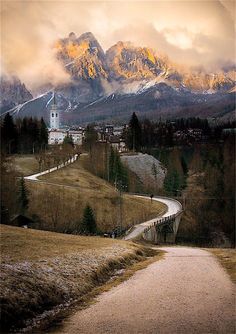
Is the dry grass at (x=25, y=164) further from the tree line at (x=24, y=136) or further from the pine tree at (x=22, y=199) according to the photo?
the pine tree at (x=22, y=199)

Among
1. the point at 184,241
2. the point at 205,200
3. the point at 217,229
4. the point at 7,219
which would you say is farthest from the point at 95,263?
the point at 205,200

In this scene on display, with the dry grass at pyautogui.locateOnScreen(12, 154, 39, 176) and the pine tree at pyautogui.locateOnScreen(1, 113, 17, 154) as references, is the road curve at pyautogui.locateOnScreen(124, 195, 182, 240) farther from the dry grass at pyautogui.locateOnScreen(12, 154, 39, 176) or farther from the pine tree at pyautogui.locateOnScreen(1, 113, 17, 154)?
the pine tree at pyautogui.locateOnScreen(1, 113, 17, 154)

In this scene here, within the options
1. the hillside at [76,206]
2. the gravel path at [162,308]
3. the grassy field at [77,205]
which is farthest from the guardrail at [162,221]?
the gravel path at [162,308]

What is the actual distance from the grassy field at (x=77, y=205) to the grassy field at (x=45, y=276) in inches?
2464

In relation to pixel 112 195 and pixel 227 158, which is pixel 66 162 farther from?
pixel 227 158

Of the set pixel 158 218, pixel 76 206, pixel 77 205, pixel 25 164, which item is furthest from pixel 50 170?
pixel 158 218

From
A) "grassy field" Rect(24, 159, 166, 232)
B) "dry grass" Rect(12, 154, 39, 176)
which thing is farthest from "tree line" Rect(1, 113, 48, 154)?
"grassy field" Rect(24, 159, 166, 232)

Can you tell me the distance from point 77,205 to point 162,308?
94.4m

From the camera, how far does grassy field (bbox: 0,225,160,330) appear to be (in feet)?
66.4

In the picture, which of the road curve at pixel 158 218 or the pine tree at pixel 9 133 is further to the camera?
the pine tree at pixel 9 133

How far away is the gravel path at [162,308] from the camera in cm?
1898

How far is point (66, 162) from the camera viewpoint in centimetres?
16212

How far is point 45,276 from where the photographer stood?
83.1 ft

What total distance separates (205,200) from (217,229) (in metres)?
16.1
